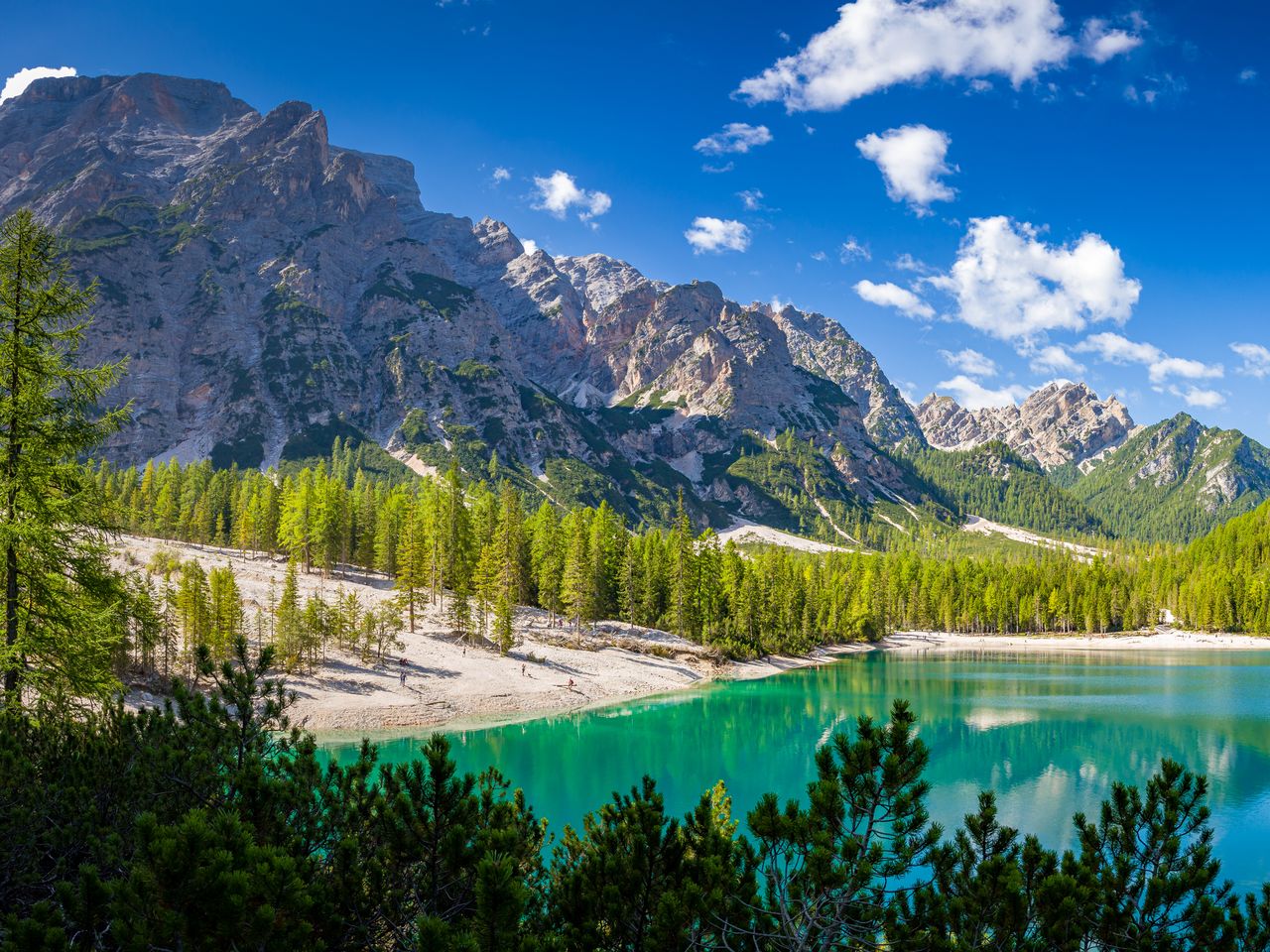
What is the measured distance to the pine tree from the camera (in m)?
14.1

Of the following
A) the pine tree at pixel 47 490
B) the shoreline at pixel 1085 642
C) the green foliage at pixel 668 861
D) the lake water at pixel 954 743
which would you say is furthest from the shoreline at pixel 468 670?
the shoreline at pixel 1085 642

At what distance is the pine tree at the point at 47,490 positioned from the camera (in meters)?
14.1

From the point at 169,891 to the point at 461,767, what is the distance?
3472cm

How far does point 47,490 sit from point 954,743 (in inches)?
2004

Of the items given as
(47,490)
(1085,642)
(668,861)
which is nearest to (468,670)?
(47,490)

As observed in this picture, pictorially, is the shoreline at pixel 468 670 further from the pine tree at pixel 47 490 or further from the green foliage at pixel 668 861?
the green foliage at pixel 668 861

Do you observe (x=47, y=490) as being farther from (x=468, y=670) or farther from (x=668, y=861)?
(x=468, y=670)

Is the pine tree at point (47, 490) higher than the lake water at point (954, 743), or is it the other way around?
the pine tree at point (47, 490)

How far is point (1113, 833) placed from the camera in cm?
877

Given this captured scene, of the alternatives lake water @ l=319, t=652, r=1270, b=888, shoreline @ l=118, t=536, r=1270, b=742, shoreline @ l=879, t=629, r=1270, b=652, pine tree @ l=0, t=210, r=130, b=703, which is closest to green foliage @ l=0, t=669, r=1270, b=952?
pine tree @ l=0, t=210, r=130, b=703

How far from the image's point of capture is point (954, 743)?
48812mm

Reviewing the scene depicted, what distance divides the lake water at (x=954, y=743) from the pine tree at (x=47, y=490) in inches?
762

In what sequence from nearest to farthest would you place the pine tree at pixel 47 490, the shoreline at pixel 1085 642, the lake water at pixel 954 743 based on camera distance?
the pine tree at pixel 47 490, the lake water at pixel 954 743, the shoreline at pixel 1085 642

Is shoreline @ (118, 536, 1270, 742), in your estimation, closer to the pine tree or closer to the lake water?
the lake water
